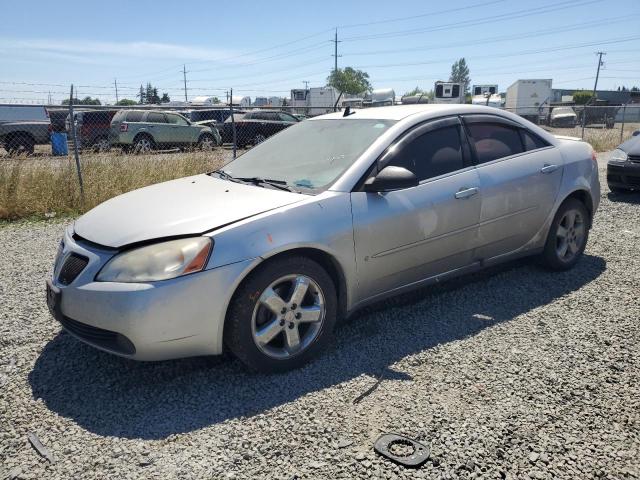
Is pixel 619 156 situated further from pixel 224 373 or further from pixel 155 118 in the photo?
pixel 155 118

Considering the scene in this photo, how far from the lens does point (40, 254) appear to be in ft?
18.9

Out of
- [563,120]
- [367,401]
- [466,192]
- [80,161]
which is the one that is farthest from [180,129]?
[563,120]

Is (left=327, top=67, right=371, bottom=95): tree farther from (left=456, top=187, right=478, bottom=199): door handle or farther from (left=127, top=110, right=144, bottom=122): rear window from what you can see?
(left=456, top=187, right=478, bottom=199): door handle

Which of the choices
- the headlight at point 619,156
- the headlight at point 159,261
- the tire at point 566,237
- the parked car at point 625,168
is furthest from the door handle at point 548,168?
the headlight at point 619,156

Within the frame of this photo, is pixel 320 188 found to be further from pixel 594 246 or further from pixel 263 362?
pixel 594 246

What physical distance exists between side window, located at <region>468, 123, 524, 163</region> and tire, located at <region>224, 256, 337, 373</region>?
1.79 m

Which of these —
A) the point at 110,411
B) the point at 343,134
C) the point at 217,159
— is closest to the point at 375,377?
the point at 110,411

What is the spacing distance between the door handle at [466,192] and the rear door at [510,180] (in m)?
0.11

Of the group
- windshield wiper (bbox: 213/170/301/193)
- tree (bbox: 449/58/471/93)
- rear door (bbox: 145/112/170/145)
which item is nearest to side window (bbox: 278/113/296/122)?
rear door (bbox: 145/112/170/145)

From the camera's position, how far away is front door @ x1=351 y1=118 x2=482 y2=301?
11.1 ft

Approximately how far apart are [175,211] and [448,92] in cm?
2926

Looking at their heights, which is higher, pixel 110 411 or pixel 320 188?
pixel 320 188

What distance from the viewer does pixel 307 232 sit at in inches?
121

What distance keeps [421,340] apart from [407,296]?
2.68 ft
